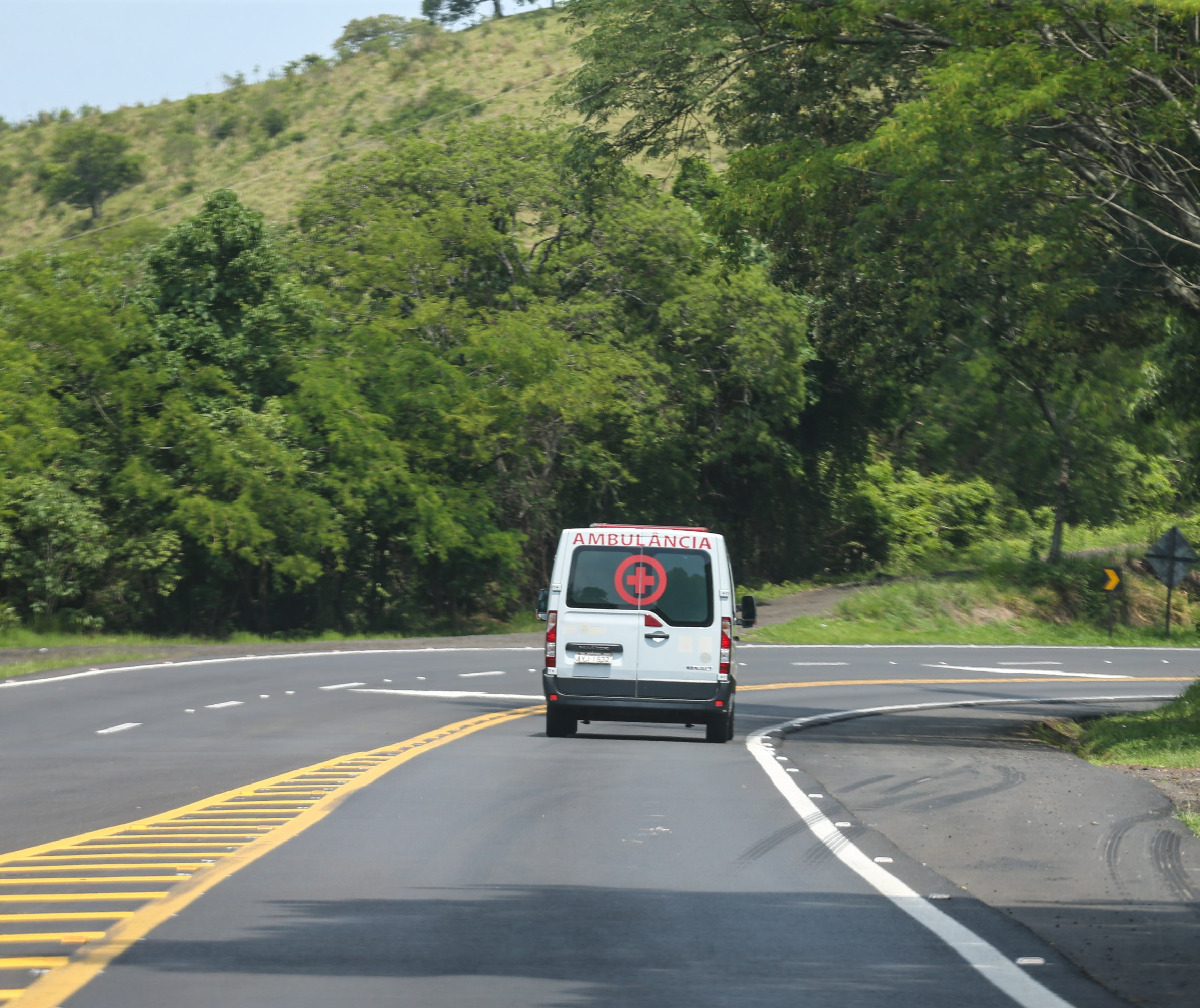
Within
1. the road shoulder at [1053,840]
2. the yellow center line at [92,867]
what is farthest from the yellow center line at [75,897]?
the road shoulder at [1053,840]

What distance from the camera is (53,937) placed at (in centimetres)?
667

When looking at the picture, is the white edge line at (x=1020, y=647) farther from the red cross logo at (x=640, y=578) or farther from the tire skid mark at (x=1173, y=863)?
the tire skid mark at (x=1173, y=863)

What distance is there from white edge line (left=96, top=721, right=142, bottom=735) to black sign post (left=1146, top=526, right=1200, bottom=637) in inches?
1139

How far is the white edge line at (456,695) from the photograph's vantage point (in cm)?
2373

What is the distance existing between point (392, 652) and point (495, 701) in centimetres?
1087

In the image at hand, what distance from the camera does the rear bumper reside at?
17281 mm

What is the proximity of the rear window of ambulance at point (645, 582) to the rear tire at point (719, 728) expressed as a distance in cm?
100

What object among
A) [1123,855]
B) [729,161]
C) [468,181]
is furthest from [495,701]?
[468,181]

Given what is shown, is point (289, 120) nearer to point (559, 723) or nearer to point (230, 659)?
point (230, 659)

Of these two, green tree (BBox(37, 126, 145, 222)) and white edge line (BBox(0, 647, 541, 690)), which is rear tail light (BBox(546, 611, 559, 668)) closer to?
white edge line (BBox(0, 647, 541, 690))

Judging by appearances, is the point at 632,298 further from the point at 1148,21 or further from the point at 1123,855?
the point at 1123,855

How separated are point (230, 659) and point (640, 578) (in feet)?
49.3

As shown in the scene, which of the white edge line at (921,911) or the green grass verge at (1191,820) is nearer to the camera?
the white edge line at (921,911)

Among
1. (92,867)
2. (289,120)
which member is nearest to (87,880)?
(92,867)
